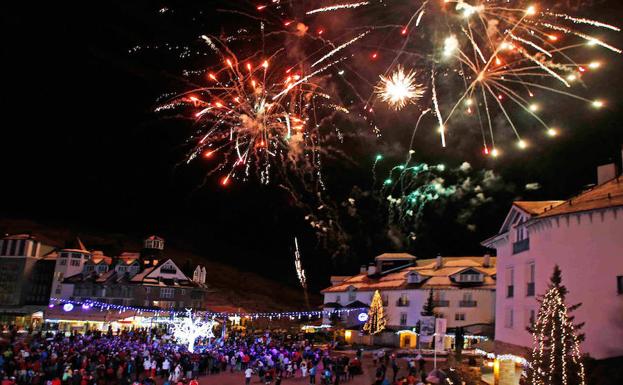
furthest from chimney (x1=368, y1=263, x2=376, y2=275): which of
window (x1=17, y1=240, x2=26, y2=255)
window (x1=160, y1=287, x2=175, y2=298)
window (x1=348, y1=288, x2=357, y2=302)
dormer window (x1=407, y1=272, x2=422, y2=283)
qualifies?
window (x1=17, y1=240, x2=26, y2=255)

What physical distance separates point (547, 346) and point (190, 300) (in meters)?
56.3

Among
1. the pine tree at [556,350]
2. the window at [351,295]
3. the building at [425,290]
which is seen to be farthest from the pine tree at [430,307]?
the pine tree at [556,350]

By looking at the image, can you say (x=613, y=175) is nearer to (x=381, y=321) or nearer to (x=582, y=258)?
(x=582, y=258)

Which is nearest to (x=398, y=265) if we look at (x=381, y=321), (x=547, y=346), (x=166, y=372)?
(x=381, y=321)

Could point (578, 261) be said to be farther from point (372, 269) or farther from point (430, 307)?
point (372, 269)

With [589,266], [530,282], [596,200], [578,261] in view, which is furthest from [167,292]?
[596,200]

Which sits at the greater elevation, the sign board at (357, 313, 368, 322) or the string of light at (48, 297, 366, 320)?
the sign board at (357, 313, 368, 322)

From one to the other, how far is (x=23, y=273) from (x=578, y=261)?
7190 cm

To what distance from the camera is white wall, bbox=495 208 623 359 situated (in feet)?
64.0

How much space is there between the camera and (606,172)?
24266mm

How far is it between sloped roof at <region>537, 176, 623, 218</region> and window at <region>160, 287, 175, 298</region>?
2049 inches

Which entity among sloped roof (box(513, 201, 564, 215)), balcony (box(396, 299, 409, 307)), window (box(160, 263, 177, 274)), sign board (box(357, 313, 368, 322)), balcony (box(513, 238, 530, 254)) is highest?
sloped roof (box(513, 201, 564, 215))

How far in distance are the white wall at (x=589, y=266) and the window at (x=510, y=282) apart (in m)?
2.24

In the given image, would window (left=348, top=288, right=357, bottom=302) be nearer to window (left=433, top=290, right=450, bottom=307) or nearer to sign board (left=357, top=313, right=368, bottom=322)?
sign board (left=357, top=313, right=368, bottom=322)
